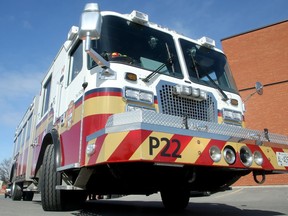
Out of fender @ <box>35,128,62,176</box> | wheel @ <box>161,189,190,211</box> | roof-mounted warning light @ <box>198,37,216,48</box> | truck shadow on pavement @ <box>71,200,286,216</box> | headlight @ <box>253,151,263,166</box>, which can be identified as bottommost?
truck shadow on pavement @ <box>71,200,286,216</box>

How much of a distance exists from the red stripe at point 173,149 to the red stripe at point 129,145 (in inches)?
9.0

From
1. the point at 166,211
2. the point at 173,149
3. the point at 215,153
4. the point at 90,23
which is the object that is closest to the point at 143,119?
Answer: the point at 173,149

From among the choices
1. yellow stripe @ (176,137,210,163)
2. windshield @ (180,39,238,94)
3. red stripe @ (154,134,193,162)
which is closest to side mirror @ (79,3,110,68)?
red stripe @ (154,134,193,162)

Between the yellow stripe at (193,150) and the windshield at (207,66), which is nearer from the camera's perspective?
the yellow stripe at (193,150)

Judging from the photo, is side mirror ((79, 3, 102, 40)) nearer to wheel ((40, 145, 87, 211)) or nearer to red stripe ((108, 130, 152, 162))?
red stripe ((108, 130, 152, 162))

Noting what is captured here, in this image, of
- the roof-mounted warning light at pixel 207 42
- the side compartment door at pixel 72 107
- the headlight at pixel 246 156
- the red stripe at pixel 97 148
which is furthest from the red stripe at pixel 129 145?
the roof-mounted warning light at pixel 207 42

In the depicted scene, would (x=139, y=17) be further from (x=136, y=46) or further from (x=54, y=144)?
(x=54, y=144)

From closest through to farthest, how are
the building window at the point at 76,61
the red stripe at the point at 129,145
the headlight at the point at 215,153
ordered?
the red stripe at the point at 129,145 < the headlight at the point at 215,153 < the building window at the point at 76,61

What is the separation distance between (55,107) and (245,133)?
10.8 feet

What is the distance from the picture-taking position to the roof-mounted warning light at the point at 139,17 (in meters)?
4.75

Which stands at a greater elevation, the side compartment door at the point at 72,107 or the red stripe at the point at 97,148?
the side compartment door at the point at 72,107

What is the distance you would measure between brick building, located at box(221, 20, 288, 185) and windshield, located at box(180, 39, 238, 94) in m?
10.5

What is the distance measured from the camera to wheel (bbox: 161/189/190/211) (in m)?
6.23

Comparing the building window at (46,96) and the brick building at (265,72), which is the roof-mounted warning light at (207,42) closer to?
the building window at (46,96)
